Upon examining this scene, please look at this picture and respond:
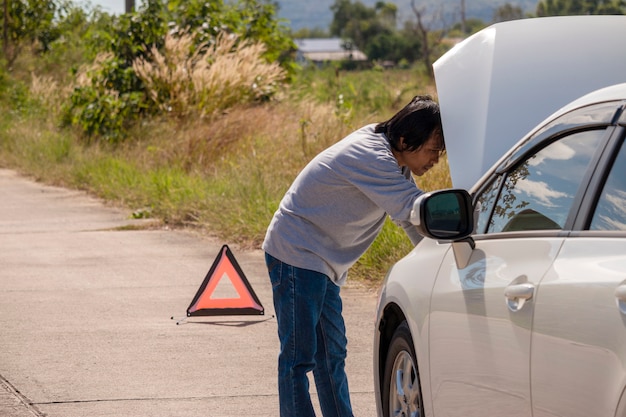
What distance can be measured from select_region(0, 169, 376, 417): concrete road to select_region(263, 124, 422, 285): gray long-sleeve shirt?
148 centimetres

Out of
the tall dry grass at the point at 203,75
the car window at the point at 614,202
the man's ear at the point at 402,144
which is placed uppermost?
the car window at the point at 614,202

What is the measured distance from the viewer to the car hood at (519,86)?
4715mm

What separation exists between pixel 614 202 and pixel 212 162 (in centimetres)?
1467

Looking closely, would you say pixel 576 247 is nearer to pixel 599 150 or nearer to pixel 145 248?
pixel 599 150

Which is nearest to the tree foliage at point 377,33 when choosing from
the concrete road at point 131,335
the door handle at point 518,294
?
the concrete road at point 131,335

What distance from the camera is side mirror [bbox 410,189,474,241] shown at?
14.0 ft

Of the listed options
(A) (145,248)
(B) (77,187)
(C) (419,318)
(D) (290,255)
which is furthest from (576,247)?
(B) (77,187)

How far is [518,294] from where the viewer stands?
12.2ft

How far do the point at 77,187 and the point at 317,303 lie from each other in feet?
46.8

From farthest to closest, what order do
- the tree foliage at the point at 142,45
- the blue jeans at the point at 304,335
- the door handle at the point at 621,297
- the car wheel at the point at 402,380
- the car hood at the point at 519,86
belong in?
the tree foliage at the point at 142,45
the blue jeans at the point at 304,335
the car wheel at the point at 402,380
the car hood at the point at 519,86
the door handle at the point at 621,297

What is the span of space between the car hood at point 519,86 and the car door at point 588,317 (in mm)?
1158

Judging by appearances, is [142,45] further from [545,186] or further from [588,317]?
[588,317]

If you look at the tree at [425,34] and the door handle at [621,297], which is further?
the tree at [425,34]

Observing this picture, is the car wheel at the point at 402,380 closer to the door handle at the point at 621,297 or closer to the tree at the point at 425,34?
the door handle at the point at 621,297
